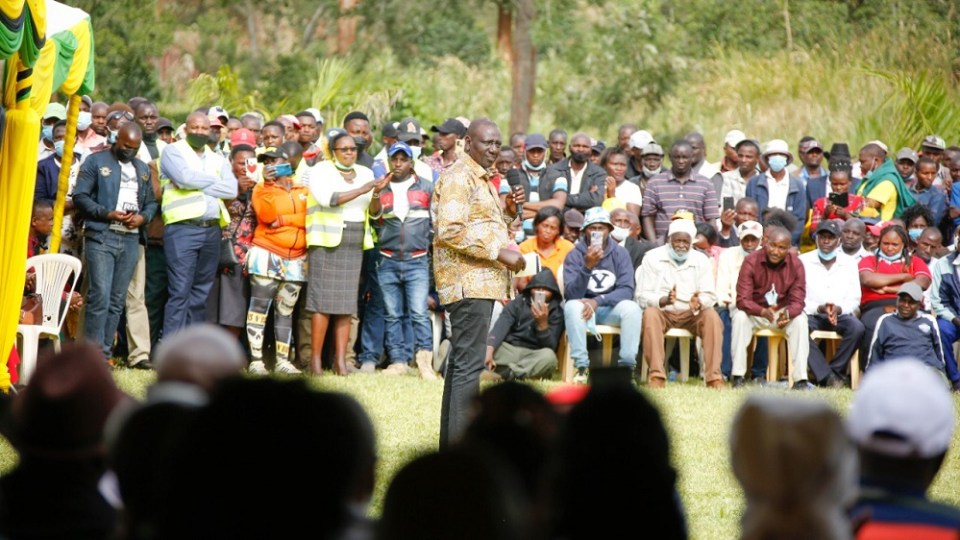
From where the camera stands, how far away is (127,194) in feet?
36.5

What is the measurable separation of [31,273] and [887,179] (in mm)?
8176

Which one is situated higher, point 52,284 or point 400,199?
point 400,199

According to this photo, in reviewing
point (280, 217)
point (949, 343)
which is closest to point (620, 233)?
point (949, 343)

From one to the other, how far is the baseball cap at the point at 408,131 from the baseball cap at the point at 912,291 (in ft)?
14.6

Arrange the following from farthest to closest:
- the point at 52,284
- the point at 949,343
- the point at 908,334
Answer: the point at 949,343 → the point at 908,334 → the point at 52,284

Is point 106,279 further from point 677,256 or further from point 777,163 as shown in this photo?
point 777,163

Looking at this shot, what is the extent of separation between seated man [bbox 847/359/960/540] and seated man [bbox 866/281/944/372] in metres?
8.99

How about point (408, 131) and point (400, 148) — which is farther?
point (408, 131)

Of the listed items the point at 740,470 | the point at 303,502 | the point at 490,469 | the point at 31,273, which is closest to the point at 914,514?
the point at 740,470

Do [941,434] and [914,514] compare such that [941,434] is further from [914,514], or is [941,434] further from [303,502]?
[303,502]

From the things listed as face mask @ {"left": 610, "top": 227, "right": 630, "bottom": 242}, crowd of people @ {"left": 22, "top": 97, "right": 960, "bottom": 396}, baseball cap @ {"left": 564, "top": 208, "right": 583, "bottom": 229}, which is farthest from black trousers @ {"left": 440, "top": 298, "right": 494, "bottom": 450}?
face mask @ {"left": 610, "top": 227, "right": 630, "bottom": 242}

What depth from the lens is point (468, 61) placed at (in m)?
31.7

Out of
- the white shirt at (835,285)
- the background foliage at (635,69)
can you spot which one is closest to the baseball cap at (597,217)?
the white shirt at (835,285)

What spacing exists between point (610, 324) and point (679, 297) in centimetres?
62
